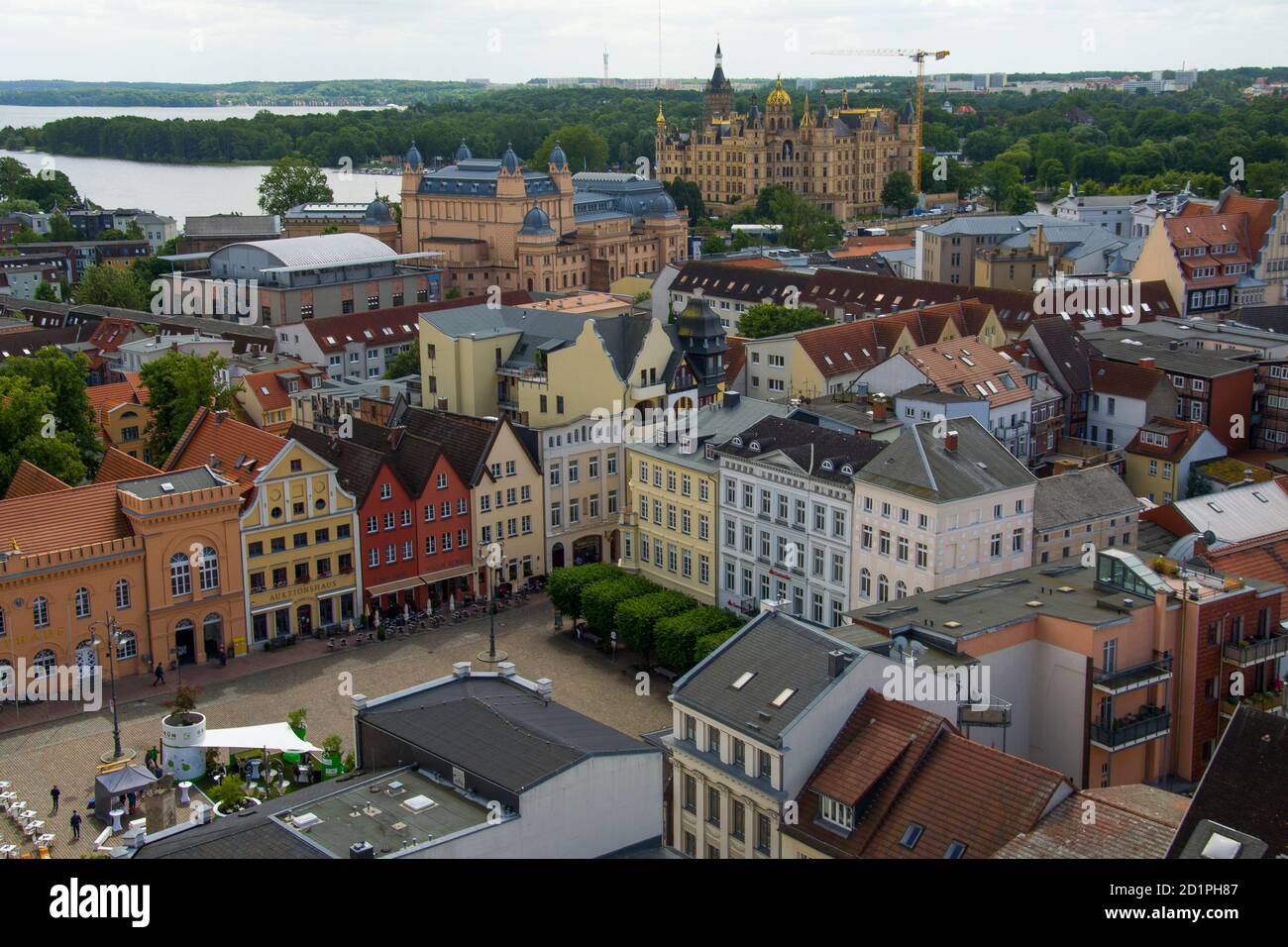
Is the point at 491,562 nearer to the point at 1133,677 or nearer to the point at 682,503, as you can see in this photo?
the point at 682,503

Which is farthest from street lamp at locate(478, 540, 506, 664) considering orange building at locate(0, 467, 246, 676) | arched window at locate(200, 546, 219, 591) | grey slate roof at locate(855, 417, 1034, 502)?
grey slate roof at locate(855, 417, 1034, 502)

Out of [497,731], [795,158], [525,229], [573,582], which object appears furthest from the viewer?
[795,158]

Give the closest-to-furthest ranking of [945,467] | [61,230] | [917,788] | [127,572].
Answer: [917,788]
[945,467]
[127,572]
[61,230]

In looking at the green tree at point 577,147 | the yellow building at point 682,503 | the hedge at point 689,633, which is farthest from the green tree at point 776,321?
the green tree at point 577,147

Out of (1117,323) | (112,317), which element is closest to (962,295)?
(1117,323)

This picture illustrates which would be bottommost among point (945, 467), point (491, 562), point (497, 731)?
point (491, 562)

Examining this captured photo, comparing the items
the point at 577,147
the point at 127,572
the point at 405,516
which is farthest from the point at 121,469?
the point at 577,147

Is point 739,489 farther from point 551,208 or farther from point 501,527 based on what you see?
point 551,208

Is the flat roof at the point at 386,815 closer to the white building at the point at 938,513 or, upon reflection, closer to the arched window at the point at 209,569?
the white building at the point at 938,513
